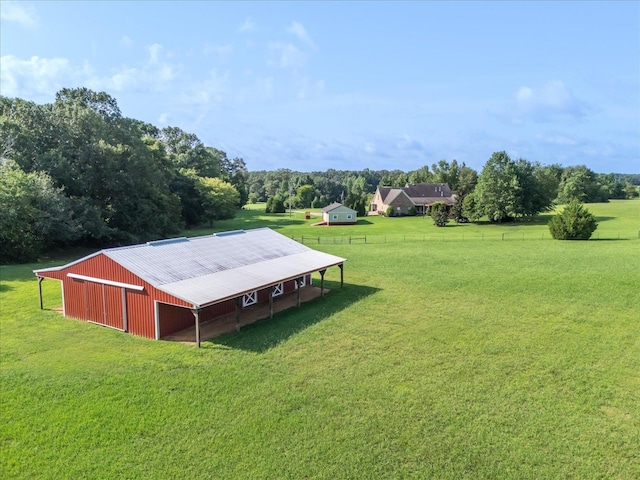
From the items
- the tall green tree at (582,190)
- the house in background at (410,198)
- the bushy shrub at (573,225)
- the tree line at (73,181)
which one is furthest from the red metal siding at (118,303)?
the tall green tree at (582,190)

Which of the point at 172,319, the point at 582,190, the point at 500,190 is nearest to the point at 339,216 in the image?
the point at 500,190

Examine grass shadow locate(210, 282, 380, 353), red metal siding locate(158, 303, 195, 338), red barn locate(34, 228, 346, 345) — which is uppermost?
red barn locate(34, 228, 346, 345)

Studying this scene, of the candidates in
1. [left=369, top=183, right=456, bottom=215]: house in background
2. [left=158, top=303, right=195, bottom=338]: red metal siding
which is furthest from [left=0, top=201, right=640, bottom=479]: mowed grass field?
[left=369, top=183, right=456, bottom=215]: house in background

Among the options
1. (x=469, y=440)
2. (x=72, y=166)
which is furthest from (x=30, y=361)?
(x=72, y=166)

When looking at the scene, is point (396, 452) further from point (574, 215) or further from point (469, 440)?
point (574, 215)

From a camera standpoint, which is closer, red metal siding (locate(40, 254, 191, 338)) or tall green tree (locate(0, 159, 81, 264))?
red metal siding (locate(40, 254, 191, 338))

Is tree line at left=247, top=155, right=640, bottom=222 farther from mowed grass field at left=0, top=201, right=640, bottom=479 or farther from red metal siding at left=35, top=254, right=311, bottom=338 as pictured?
red metal siding at left=35, top=254, right=311, bottom=338
